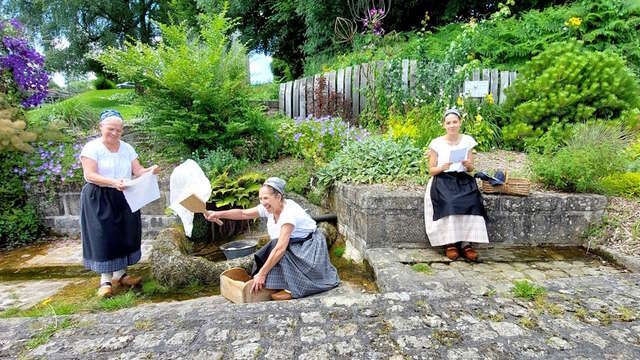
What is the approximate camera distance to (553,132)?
5.36m

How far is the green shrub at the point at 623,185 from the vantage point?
4.09 m

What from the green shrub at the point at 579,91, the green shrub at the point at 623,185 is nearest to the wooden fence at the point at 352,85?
the green shrub at the point at 579,91

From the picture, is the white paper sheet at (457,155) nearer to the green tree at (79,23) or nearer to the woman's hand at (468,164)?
the woman's hand at (468,164)

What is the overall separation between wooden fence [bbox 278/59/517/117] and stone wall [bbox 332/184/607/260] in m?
3.11

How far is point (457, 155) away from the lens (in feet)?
11.8

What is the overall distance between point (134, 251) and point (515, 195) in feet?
A: 13.0

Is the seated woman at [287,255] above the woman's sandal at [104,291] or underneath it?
above

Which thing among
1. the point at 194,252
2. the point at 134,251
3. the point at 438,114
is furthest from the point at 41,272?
the point at 438,114

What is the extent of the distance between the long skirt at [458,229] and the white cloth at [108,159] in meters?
3.05

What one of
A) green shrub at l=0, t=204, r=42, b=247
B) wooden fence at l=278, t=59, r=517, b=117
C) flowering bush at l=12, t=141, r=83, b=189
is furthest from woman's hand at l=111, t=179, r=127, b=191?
wooden fence at l=278, t=59, r=517, b=117

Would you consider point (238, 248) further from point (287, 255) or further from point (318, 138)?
point (318, 138)

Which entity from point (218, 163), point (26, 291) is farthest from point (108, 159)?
point (218, 163)

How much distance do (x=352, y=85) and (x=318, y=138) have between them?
6.94 feet

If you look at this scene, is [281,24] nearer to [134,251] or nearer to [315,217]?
[315,217]
